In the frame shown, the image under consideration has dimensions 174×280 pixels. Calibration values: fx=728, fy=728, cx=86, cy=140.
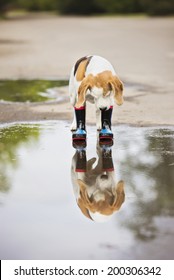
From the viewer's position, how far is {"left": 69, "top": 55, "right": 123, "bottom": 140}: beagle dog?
9.00m

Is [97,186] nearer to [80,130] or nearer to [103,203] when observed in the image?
[103,203]

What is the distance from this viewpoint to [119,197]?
716 cm

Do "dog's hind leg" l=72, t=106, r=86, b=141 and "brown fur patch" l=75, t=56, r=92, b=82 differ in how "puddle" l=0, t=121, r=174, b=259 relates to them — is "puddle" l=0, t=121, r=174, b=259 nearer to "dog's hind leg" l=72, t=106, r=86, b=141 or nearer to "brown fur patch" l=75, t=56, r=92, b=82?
"dog's hind leg" l=72, t=106, r=86, b=141

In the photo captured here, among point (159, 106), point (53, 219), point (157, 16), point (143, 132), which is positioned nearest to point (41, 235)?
point (53, 219)

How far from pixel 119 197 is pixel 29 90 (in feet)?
24.4

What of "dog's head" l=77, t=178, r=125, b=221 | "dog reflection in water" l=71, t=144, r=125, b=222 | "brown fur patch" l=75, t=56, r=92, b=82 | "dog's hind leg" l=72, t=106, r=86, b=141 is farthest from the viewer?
"dog's hind leg" l=72, t=106, r=86, b=141

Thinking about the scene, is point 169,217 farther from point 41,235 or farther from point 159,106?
point 159,106

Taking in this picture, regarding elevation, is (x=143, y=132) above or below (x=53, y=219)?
above

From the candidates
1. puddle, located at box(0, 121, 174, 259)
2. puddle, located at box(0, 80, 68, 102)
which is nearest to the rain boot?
puddle, located at box(0, 121, 174, 259)

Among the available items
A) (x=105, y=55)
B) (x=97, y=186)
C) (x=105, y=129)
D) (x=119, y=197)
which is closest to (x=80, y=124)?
(x=105, y=129)

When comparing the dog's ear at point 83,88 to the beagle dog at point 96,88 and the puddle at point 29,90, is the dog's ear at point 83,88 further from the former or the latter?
the puddle at point 29,90

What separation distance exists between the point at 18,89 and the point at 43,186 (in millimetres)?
7043

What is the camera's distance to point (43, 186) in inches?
301

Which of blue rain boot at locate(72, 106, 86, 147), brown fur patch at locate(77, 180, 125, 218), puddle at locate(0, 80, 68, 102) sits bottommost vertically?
brown fur patch at locate(77, 180, 125, 218)
